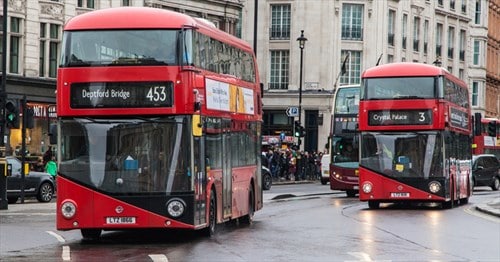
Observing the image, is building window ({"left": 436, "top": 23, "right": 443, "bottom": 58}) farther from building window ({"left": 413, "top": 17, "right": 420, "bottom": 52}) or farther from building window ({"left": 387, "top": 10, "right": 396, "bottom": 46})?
building window ({"left": 387, "top": 10, "right": 396, "bottom": 46})

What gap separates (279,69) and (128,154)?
6488cm

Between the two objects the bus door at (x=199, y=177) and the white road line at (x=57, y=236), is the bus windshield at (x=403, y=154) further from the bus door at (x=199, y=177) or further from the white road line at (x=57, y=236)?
the bus door at (x=199, y=177)

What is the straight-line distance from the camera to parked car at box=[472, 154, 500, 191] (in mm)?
56031

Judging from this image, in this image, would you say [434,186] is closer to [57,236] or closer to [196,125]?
[57,236]

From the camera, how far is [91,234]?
21.4 m

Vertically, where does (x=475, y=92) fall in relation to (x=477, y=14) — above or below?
below

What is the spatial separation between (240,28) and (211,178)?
210 feet

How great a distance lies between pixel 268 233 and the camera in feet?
75.6

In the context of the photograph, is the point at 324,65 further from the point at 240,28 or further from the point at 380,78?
the point at 380,78

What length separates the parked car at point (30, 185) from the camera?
3628cm

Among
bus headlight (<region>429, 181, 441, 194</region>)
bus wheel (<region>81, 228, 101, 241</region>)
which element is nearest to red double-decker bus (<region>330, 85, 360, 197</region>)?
bus headlight (<region>429, 181, 441, 194</region>)

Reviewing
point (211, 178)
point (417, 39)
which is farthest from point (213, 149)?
point (417, 39)

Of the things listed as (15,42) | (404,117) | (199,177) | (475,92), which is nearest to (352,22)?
(475,92)

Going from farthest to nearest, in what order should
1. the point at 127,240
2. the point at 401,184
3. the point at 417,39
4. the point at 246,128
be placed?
the point at 417,39 → the point at 401,184 → the point at 246,128 → the point at 127,240
